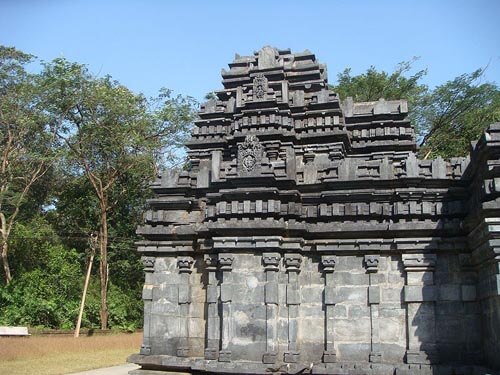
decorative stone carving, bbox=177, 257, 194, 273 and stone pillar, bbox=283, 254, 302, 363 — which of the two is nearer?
stone pillar, bbox=283, 254, 302, 363

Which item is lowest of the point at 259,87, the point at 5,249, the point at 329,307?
the point at 329,307

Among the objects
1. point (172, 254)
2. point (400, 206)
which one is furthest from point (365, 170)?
point (172, 254)

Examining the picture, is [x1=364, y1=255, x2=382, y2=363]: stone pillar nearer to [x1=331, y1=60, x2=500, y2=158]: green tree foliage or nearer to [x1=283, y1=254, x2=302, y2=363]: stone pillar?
[x1=283, y1=254, x2=302, y2=363]: stone pillar

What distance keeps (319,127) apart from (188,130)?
18788 mm

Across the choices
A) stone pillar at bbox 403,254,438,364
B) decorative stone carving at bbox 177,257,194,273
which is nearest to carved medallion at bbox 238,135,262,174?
decorative stone carving at bbox 177,257,194,273

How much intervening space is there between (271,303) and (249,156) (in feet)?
10.2

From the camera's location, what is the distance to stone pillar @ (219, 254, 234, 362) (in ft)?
34.7

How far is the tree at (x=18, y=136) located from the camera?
1057 inches

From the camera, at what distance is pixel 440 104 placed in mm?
29250

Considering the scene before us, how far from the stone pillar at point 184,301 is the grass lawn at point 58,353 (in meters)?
6.73

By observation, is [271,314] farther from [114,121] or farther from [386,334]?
[114,121]

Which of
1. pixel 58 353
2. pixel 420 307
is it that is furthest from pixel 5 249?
pixel 420 307

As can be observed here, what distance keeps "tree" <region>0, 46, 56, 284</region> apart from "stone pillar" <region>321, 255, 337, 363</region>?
779 inches

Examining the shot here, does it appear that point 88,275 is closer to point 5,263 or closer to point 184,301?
point 5,263
